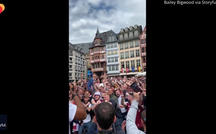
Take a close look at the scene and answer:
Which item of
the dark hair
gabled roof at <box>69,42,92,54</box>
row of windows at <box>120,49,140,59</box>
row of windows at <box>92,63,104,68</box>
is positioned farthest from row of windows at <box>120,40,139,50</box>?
the dark hair

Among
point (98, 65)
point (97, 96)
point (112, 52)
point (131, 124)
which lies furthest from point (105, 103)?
point (112, 52)

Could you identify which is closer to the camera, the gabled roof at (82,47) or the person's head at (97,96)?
the gabled roof at (82,47)

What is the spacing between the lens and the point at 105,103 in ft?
10.2

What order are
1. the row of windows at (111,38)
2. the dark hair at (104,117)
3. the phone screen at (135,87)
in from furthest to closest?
1. the row of windows at (111,38)
2. the phone screen at (135,87)
3. the dark hair at (104,117)

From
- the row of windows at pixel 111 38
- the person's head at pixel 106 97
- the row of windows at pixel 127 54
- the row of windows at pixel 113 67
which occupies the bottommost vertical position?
the person's head at pixel 106 97

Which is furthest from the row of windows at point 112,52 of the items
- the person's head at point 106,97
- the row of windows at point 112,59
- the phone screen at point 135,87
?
the person's head at point 106,97

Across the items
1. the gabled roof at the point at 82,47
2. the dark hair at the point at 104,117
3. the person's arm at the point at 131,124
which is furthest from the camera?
the gabled roof at the point at 82,47

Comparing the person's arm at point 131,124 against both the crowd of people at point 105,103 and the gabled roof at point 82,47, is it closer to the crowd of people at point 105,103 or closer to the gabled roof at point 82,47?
the crowd of people at point 105,103

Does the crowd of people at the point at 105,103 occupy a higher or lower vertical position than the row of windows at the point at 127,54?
lower

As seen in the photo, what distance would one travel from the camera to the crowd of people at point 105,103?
292 centimetres

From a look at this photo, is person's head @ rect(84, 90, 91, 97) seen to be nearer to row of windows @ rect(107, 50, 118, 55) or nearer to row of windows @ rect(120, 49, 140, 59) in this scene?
row of windows @ rect(107, 50, 118, 55)

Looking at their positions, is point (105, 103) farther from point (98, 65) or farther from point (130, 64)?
point (130, 64)
